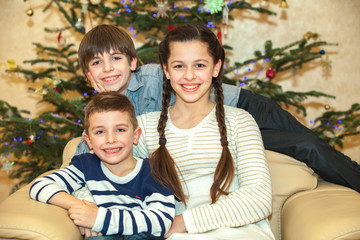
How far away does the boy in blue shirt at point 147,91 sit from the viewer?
175cm

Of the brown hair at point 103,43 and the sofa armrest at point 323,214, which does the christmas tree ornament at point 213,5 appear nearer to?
the brown hair at point 103,43

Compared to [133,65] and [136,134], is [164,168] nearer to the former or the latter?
[136,134]

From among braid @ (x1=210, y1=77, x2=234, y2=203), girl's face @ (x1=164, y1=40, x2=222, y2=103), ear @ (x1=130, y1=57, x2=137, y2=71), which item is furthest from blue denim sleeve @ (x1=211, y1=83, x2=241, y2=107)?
ear @ (x1=130, y1=57, x2=137, y2=71)

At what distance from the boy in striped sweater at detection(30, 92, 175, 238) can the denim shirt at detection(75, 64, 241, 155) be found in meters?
0.37

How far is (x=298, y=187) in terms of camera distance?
166 cm

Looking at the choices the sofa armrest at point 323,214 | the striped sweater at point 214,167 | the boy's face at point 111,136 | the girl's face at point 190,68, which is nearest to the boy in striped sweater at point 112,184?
the boy's face at point 111,136

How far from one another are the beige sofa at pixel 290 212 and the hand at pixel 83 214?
0.03 metres

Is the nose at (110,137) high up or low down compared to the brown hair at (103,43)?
down

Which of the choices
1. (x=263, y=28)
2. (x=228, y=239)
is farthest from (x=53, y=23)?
(x=228, y=239)

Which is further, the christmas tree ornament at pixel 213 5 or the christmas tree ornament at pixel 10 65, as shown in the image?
the christmas tree ornament at pixel 10 65

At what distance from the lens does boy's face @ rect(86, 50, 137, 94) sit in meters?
1.93

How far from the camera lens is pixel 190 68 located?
1590 mm

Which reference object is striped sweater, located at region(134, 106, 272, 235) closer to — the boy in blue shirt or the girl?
the girl

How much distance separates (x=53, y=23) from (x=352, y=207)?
3633 mm
